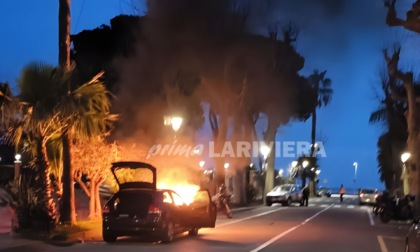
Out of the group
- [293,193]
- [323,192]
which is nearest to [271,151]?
[293,193]

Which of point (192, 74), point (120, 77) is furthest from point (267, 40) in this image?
point (120, 77)

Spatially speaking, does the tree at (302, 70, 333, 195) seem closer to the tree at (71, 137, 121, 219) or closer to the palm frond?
the palm frond

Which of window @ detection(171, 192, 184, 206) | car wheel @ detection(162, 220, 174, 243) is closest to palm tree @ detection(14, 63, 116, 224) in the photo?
window @ detection(171, 192, 184, 206)

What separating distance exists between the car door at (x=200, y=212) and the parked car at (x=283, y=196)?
2294 cm

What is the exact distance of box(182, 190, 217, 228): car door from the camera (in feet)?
59.1

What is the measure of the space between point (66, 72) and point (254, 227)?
9368 millimetres

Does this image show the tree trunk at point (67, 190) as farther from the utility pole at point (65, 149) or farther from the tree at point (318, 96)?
the tree at point (318, 96)

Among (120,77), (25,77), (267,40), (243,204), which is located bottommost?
(243,204)

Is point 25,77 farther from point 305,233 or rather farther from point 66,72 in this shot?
point 305,233

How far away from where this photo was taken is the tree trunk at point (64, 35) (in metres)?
17.2

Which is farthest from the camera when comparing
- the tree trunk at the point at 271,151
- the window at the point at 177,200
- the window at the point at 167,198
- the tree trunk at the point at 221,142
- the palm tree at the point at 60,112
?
the tree trunk at the point at 271,151

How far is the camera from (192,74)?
1411 inches

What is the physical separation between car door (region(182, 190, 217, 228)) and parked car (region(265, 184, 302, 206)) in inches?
903

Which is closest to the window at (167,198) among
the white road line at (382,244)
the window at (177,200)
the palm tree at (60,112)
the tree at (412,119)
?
the window at (177,200)
